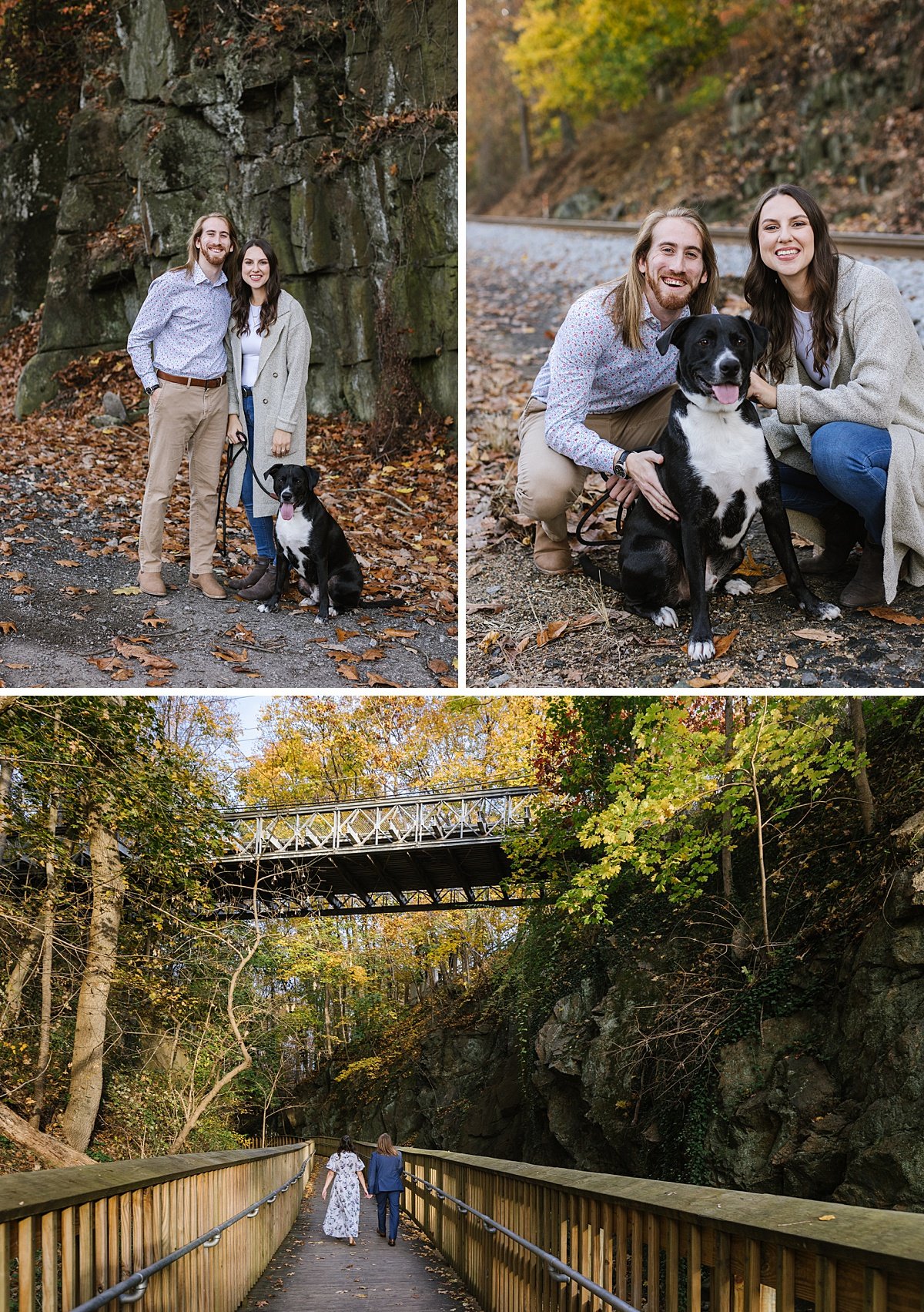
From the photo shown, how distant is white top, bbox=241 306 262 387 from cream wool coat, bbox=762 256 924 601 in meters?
2.85

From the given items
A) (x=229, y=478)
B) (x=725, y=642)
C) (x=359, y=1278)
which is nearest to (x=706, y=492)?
(x=725, y=642)

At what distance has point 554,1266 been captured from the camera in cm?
334

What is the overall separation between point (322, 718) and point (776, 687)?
46.5 feet

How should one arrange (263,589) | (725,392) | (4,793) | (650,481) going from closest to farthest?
(725,392) → (650,481) → (263,589) → (4,793)

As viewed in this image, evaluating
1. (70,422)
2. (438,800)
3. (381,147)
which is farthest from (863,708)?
(438,800)

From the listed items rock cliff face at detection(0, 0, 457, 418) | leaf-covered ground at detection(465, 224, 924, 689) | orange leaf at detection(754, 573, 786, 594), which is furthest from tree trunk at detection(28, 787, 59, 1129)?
orange leaf at detection(754, 573, 786, 594)

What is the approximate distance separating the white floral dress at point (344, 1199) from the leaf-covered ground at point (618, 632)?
687cm

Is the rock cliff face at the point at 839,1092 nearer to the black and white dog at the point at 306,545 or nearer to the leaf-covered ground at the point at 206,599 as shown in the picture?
the leaf-covered ground at the point at 206,599

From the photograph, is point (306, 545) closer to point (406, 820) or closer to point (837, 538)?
point (837, 538)

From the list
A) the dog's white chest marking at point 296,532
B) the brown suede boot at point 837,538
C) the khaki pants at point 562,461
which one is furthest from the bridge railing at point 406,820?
the brown suede boot at point 837,538

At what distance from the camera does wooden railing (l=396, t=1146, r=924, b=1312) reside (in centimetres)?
167

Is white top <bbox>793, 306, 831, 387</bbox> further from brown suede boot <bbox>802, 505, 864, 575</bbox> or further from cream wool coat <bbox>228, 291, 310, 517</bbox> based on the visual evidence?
cream wool coat <bbox>228, 291, 310, 517</bbox>

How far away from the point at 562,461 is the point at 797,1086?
469cm

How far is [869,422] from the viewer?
4.50 m
